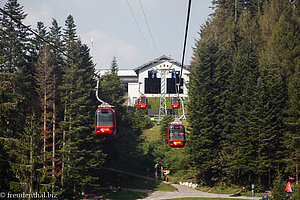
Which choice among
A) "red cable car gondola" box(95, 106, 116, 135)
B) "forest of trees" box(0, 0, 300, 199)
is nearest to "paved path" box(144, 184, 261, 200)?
"forest of trees" box(0, 0, 300, 199)

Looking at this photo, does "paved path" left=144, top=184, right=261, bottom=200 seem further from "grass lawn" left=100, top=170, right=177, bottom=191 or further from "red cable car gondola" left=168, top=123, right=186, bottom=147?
"red cable car gondola" left=168, top=123, right=186, bottom=147

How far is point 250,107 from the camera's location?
50688 millimetres

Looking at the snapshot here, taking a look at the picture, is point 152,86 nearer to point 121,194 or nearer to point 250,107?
point 250,107

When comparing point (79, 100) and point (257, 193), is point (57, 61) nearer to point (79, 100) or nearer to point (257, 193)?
point (79, 100)

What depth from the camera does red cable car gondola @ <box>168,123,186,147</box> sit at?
98.1ft

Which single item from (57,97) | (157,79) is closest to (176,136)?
(57,97)

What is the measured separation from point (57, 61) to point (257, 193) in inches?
1460

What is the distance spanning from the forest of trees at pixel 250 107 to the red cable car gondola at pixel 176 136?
22549 millimetres

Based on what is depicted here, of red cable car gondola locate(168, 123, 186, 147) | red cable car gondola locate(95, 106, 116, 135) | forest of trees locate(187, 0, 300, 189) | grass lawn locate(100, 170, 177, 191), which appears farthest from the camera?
grass lawn locate(100, 170, 177, 191)

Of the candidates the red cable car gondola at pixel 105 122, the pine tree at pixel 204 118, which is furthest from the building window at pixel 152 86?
the red cable car gondola at pixel 105 122

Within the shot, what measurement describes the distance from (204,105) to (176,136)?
84.9ft

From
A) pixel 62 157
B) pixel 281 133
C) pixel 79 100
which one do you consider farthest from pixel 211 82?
pixel 62 157

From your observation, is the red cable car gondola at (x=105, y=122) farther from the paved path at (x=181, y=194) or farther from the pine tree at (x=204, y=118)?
the pine tree at (x=204, y=118)

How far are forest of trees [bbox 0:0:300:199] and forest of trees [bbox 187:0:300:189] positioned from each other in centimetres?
16
